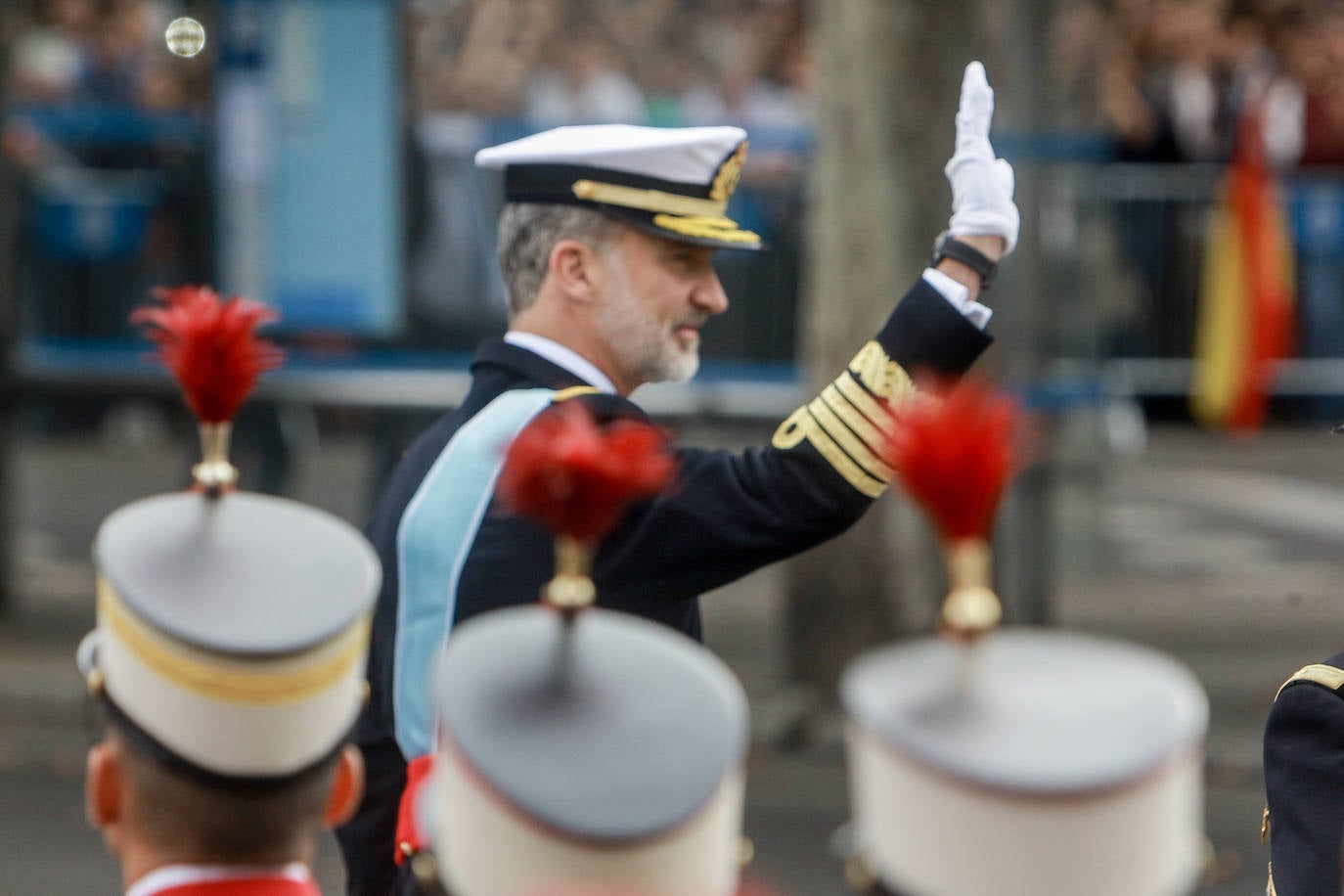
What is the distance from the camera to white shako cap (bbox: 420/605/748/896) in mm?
1314

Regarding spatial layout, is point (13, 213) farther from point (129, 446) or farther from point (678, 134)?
point (678, 134)

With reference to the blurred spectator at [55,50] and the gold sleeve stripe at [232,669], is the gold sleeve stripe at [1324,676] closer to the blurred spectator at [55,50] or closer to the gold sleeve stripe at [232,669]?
the gold sleeve stripe at [232,669]

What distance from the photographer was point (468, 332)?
9273 mm

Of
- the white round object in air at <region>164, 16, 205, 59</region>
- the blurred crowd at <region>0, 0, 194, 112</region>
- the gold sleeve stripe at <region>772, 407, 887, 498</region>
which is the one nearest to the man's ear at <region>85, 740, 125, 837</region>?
the gold sleeve stripe at <region>772, 407, 887, 498</region>

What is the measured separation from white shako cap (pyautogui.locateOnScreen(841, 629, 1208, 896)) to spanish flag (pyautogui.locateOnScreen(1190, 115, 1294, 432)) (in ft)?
35.6

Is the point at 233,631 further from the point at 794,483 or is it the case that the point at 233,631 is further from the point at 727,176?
the point at 727,176

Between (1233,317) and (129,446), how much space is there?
587 cm

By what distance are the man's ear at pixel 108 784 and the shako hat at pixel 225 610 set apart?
4 centimetres

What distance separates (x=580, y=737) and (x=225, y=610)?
0.53m

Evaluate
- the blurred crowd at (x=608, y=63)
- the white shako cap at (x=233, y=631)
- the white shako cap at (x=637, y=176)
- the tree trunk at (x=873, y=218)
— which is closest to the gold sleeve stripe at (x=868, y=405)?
the white shako cap at (x=637, y=176)

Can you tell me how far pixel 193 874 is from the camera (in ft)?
5.94

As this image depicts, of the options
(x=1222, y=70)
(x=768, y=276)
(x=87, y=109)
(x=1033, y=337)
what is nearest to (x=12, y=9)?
(x=87, y=109)

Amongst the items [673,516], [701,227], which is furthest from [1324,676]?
[701,227]

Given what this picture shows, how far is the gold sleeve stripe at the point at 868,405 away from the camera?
103 inches
